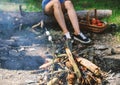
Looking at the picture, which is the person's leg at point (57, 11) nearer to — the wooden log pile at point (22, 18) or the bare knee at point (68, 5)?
the bare knee at point (68, 5)

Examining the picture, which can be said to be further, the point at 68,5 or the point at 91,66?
the point at 68,5

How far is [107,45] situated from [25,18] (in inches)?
83.5

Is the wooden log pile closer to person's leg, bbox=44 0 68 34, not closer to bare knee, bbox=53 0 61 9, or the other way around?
person's leg, bbox=44 0 68 34

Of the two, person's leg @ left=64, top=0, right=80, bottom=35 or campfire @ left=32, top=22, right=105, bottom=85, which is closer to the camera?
campfire @ left=32, top=22, right=105, bottom=85

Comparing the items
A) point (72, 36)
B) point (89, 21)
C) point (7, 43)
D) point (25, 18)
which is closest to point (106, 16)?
point (89, 21)

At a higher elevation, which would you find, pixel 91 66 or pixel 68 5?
pixel 68 5

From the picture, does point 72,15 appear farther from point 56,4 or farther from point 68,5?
point 56,4

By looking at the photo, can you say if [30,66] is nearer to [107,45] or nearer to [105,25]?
[107,45]

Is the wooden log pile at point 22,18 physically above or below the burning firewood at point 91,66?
above

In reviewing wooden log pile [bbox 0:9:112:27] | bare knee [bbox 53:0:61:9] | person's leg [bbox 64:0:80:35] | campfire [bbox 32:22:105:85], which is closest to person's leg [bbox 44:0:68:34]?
bare knee [bbox 53:0:61:9]

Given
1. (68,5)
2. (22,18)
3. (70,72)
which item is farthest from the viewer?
(22,18)

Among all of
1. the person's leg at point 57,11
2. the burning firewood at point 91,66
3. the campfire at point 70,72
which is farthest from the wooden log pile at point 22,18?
the burning firewood at point 91,66

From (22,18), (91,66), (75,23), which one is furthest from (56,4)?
(91,66)

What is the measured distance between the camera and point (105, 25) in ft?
25.6
